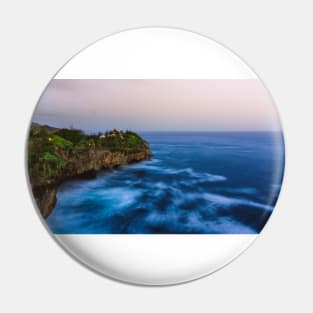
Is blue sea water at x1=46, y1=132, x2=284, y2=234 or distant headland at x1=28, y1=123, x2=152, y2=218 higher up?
distant headland at x1=28, y1=123, x2=152, y2=218

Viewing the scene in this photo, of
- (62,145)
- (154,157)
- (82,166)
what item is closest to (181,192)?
(154,157)

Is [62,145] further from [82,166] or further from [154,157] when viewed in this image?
[154,157]

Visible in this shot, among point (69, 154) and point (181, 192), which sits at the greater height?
point (69, 154)

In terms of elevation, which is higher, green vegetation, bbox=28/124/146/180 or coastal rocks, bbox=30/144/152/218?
green vegetation, bbox=28/124/146/180

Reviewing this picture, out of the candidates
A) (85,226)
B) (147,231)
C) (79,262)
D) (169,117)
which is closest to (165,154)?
(169,117)

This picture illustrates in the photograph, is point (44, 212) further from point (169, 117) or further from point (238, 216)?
point (238, 216)
